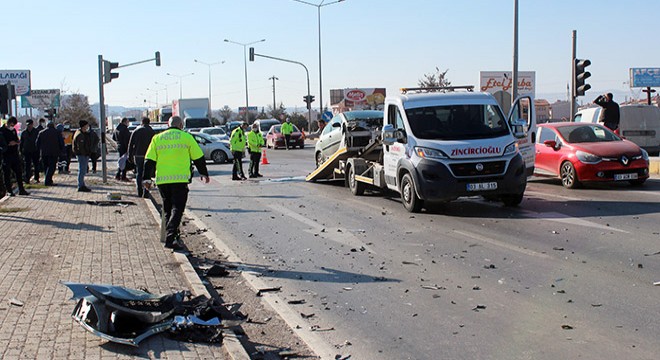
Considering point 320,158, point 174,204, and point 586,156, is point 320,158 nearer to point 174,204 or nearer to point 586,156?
point 586,156

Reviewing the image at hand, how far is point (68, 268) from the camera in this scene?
861 centimetres

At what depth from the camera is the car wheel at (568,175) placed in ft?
52.0

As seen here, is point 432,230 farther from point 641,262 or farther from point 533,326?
point 533,326

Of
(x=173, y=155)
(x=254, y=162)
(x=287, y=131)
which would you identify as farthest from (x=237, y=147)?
(x=287, y=131)

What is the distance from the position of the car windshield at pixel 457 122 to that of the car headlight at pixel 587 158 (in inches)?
119

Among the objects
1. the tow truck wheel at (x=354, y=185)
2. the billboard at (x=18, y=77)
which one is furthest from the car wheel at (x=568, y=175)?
the billboard at (x=18, y=77)

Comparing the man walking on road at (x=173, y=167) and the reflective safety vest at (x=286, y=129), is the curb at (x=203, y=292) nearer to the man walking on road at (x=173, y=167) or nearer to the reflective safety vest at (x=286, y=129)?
the man walking on road at (x=173, y=167)

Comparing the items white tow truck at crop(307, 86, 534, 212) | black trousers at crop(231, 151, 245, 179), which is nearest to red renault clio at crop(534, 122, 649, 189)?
white tow truck at crop(307, 86, 534, 212)

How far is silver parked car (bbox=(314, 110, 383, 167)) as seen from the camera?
17188 millimetres

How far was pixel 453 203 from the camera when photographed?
47.3 feet

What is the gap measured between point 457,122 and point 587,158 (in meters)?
3.78

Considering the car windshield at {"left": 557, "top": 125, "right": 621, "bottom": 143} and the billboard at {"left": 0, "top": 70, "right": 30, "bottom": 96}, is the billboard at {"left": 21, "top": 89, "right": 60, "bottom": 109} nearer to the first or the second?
the billboard at {"left": 0, "top": 70, "right": 30, "bottom": 96}

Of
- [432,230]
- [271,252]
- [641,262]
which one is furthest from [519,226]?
[271,252]

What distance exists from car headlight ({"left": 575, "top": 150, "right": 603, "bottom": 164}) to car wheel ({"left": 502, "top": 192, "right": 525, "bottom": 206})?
2820 mm
